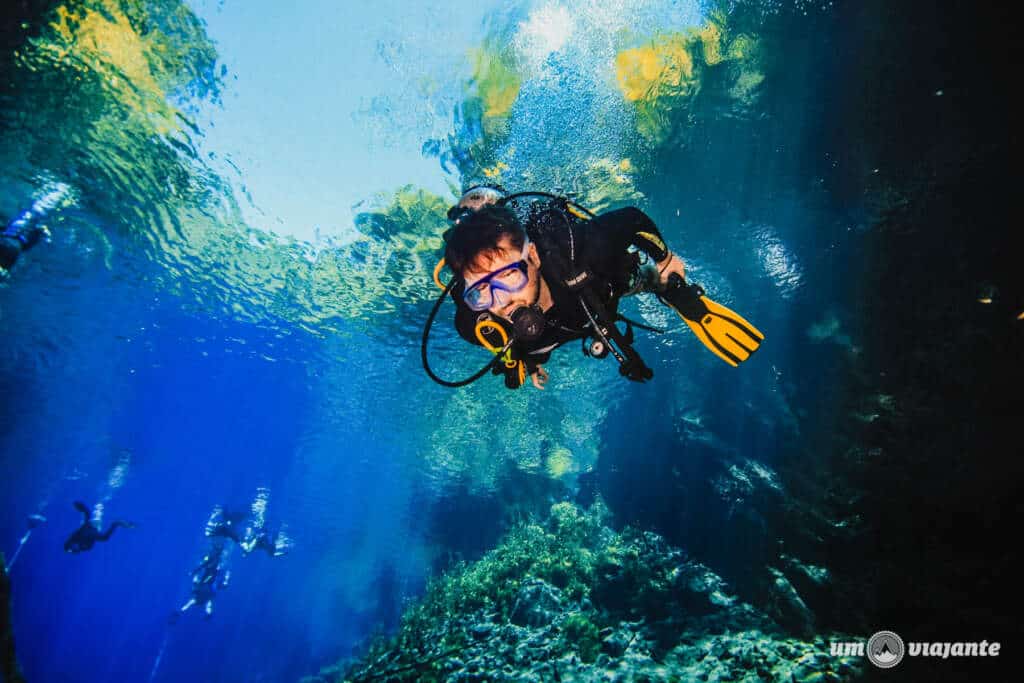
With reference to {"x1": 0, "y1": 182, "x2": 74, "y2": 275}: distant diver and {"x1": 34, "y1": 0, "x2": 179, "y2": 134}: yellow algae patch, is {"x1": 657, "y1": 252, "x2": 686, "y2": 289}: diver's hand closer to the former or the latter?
{"x1": 34, "y1": 0, "x2": 179, "y2": 134}: yellow algae patch

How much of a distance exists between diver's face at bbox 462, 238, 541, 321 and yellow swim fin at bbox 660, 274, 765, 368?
53.2 inches

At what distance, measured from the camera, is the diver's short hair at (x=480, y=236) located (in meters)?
3.23

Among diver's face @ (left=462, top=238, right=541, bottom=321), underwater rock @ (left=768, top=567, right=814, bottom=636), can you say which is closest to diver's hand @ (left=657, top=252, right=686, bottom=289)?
diver's face @ (left=462, top=238, right=541, bottom=321)

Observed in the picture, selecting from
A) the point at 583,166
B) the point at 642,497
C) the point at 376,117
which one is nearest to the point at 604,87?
the point at 583,166

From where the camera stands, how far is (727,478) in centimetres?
1027

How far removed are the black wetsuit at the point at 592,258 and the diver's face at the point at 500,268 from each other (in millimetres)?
149

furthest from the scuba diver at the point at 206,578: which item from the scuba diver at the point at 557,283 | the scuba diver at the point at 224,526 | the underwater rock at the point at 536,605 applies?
the scuba diver at the point at 557,283

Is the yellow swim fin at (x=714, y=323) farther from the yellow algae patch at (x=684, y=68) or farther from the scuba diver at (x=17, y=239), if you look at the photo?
the scuba diver at (x=17, y=239)

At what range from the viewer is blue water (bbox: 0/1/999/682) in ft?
26.4

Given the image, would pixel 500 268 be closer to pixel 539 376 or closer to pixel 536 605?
pixel 539 376

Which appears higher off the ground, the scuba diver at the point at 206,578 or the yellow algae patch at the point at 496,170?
the yellow algae patch at the point at 496,170

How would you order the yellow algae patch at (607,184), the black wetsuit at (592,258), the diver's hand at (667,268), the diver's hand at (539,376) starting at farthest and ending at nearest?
the yellow algae patch at (607,184)
the diver's hand at (539,376)
the diver's hand at (667,268)
the black wetsuit at (592,258)

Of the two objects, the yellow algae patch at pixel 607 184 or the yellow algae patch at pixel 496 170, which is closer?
the yellow algae patch at pixel 496 170

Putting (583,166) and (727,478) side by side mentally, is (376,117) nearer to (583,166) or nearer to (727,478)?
(583,166)
